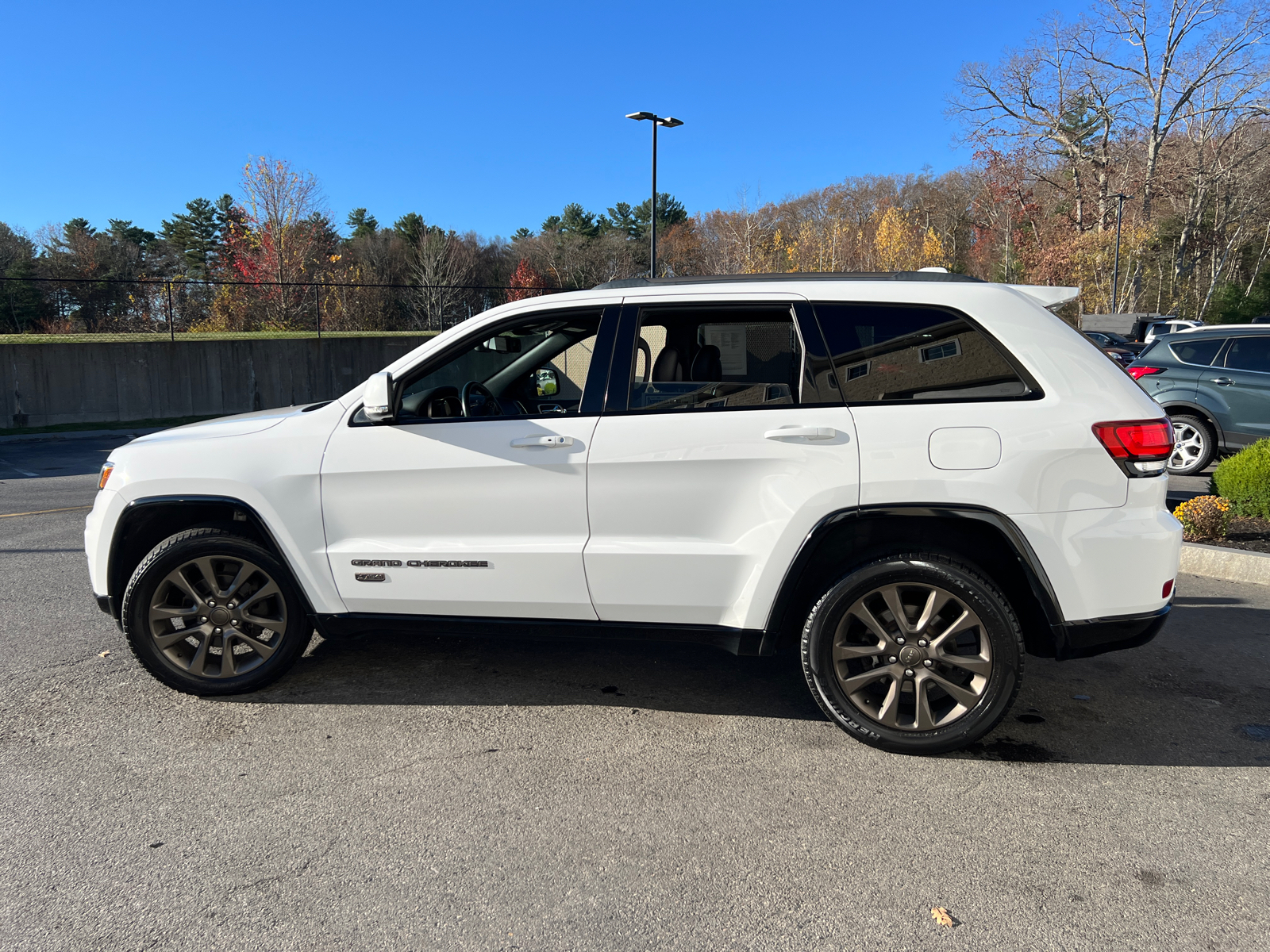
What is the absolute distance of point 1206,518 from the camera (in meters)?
6.68

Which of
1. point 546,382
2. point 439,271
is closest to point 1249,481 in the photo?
point 546,382

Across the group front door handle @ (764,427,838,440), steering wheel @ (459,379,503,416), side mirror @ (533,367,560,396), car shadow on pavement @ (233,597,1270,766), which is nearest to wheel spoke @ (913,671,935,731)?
car shadow on pavement @ (233,597,1270,766)

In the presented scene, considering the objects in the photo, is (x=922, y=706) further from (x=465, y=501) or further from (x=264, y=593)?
(x=264, y=593)

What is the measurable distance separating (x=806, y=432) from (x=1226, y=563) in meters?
4.50

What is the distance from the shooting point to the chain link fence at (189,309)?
19.1 m

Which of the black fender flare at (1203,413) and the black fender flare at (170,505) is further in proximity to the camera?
the black fender flare at (1203,413)

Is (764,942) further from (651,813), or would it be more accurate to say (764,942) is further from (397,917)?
(397,917)

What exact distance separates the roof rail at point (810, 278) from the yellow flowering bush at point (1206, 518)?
398cm

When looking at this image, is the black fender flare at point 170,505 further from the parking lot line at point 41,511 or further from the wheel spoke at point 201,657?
the parking lot line at point 41,511

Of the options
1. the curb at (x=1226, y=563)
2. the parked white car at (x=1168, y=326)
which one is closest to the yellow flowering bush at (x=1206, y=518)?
the curb at (x=1226, y=563)

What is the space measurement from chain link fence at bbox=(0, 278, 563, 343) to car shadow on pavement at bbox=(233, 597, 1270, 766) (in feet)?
55.5

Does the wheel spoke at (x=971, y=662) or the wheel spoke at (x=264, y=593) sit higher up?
the wheel spoke at (x=264, y=593)

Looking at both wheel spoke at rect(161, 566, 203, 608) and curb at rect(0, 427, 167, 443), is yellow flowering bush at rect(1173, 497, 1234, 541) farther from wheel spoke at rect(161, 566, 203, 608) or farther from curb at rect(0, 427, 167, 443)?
curb at rect(0, 427, 167, 443)

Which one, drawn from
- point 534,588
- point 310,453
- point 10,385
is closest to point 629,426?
point 534,588
